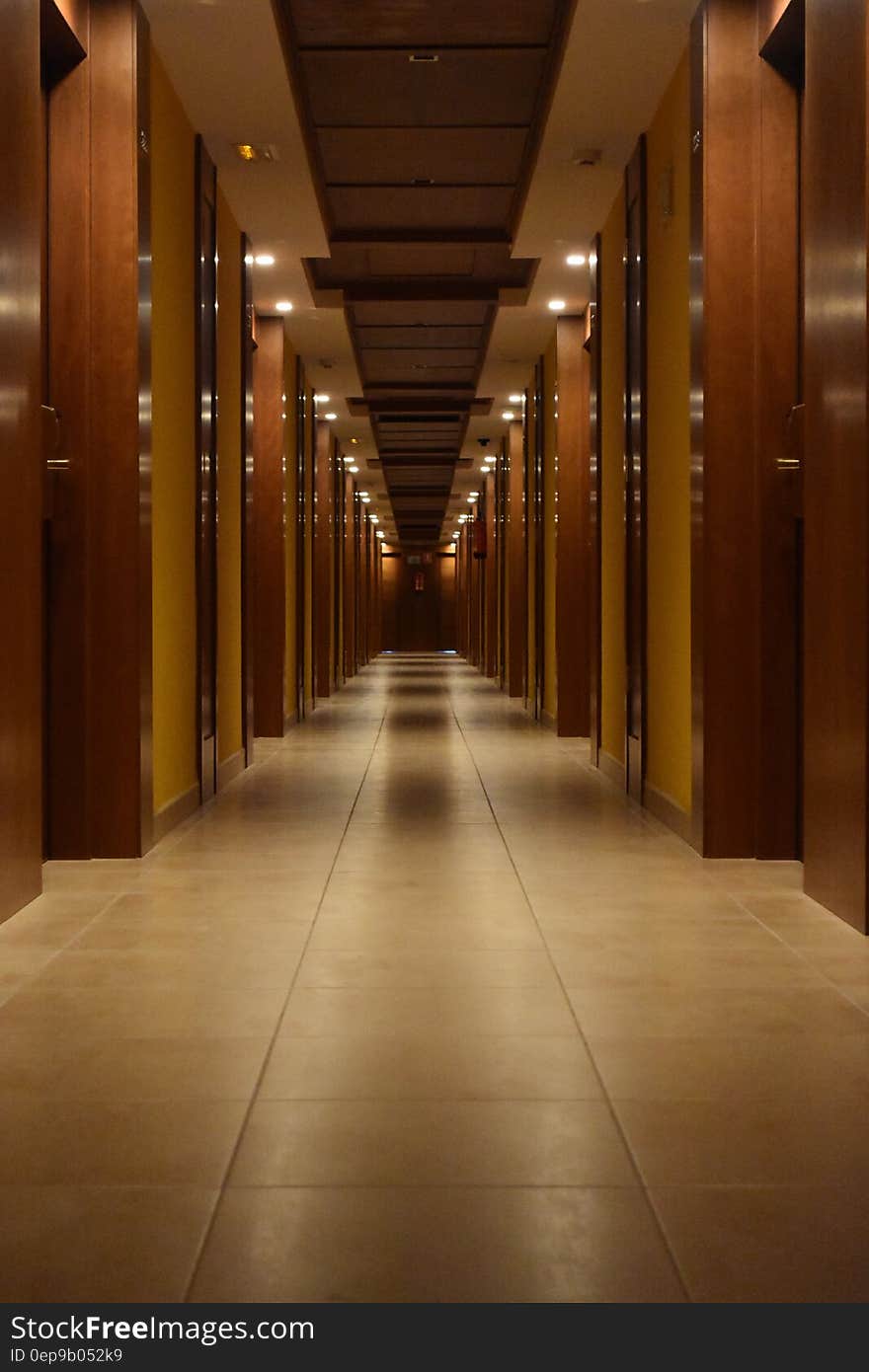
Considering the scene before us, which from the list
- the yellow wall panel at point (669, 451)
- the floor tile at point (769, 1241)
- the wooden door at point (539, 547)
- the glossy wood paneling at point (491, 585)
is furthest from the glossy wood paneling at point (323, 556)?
the floor tile at point (769, 1241)

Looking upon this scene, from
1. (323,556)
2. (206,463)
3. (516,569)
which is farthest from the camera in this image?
(323,556)

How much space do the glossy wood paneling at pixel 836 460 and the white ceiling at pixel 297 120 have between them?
1.78 metres

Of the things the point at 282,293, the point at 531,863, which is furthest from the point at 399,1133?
the point at 282,293

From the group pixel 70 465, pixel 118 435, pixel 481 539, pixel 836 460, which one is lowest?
pixel 836 460

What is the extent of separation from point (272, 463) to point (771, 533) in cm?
748

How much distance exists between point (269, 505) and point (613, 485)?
164 inches

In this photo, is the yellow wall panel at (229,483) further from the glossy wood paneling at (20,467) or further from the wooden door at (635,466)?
the glossy wood paneling at (20,467)

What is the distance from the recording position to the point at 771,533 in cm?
612

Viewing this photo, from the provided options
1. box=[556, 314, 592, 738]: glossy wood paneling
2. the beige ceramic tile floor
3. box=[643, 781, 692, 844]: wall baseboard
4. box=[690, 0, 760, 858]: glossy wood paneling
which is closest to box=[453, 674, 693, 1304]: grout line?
the beige ceramic tile floor

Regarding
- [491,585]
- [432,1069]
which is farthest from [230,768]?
[491,585]

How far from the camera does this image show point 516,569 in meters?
17.9

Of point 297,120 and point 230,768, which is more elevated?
point 297,120

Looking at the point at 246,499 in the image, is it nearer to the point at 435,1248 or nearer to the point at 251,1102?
the point at 251,1102

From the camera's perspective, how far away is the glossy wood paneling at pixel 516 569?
17859 mm
